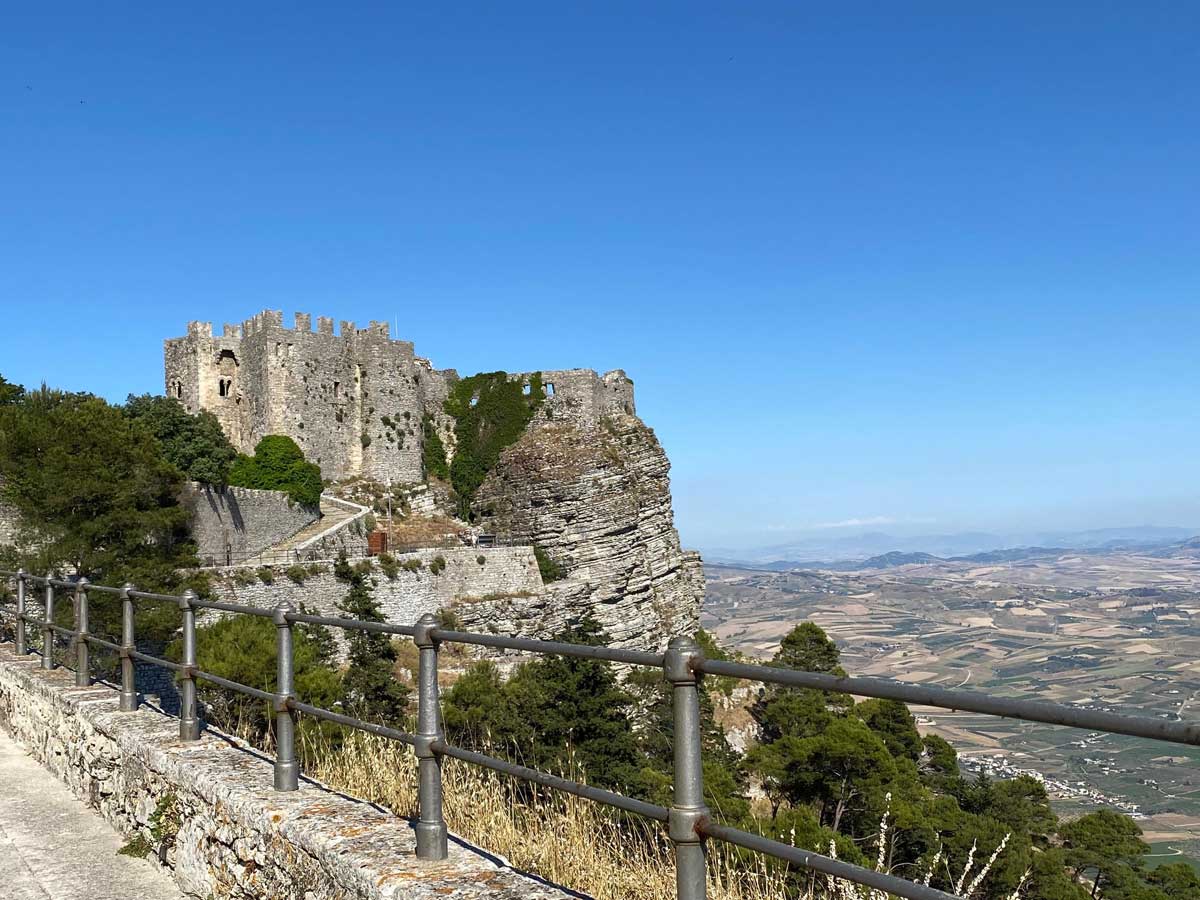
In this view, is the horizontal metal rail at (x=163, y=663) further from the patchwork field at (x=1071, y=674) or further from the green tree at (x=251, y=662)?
the green tree at (x=251, y=662)

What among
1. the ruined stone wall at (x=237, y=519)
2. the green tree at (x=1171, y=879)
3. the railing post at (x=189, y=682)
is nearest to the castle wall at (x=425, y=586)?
the ruined stone wall at (x=237, y=519)

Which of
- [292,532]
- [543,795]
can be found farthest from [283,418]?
[543,795]

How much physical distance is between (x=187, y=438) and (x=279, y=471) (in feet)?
13.8

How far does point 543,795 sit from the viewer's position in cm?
852

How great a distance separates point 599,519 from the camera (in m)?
46.2

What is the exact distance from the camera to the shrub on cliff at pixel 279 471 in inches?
1740

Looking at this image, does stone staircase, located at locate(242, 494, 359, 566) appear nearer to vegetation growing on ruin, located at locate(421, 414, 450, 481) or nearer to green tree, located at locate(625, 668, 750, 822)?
vegetation growing on ruin, located at locate(421, 414, 450, 481)

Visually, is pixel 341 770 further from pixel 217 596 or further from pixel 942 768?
pixel 942 768

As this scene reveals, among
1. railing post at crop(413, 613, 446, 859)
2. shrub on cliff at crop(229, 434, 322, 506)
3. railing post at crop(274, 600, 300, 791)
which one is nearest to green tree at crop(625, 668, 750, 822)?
railing post at crop(274, 600, 300, 791)

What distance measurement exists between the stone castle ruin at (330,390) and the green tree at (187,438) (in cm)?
173

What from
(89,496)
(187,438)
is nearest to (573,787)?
(89,496)

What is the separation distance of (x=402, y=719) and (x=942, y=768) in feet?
79.6

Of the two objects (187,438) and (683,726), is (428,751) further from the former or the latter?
(187,438)

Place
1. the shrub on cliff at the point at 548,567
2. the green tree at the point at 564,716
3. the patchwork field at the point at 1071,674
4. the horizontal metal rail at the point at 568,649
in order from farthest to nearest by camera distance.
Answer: the shrub on cliff at the point at 548,567 < the green tree at the point at 564,716 < the patchwork field at the point at 1071,674 < the horizontal metal rail at the point at 568,649
